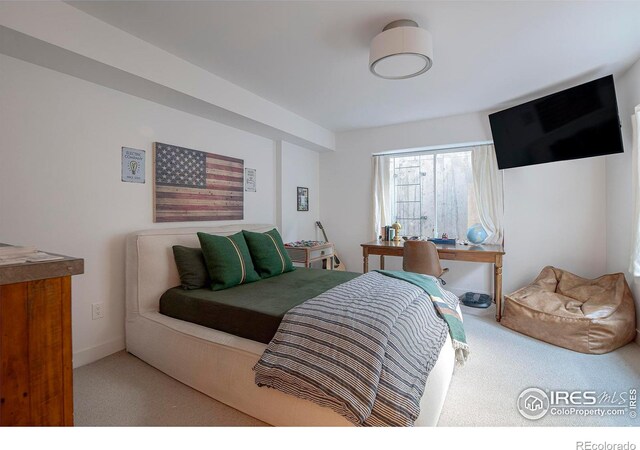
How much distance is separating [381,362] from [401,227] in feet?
10.4

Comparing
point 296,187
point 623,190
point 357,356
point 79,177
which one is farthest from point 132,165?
point 623,190

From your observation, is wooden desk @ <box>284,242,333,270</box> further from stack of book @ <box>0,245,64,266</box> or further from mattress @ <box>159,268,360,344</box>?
stack of book @ <box>0,245,64,266</box>

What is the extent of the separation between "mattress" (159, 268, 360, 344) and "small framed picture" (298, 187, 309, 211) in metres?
2.03

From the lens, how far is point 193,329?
2029mm

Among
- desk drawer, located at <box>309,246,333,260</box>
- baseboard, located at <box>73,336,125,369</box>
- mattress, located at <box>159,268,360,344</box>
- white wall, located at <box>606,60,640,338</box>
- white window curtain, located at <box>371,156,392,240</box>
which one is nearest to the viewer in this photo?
mattress, located at <box>159,268,360,344</box>

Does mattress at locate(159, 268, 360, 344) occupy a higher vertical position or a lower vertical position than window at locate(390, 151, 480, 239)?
lower

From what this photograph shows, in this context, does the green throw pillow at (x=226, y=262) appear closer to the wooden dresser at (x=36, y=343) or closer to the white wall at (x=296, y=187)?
the wooden dresser at (x=36, y=343)

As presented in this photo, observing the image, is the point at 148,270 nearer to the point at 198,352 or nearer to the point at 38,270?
the point at 198,352

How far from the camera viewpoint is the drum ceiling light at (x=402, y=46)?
1946 millimetres

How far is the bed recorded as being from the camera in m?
1.52

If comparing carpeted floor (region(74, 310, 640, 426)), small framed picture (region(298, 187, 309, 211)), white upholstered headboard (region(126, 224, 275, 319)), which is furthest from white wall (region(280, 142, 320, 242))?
carpeted floor (region(74, 310, 640, 426))

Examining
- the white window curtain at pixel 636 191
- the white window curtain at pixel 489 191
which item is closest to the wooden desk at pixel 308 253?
the white window curtain at pixel 489 191

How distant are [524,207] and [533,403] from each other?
251cm

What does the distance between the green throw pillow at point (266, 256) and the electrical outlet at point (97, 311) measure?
1234 mm
